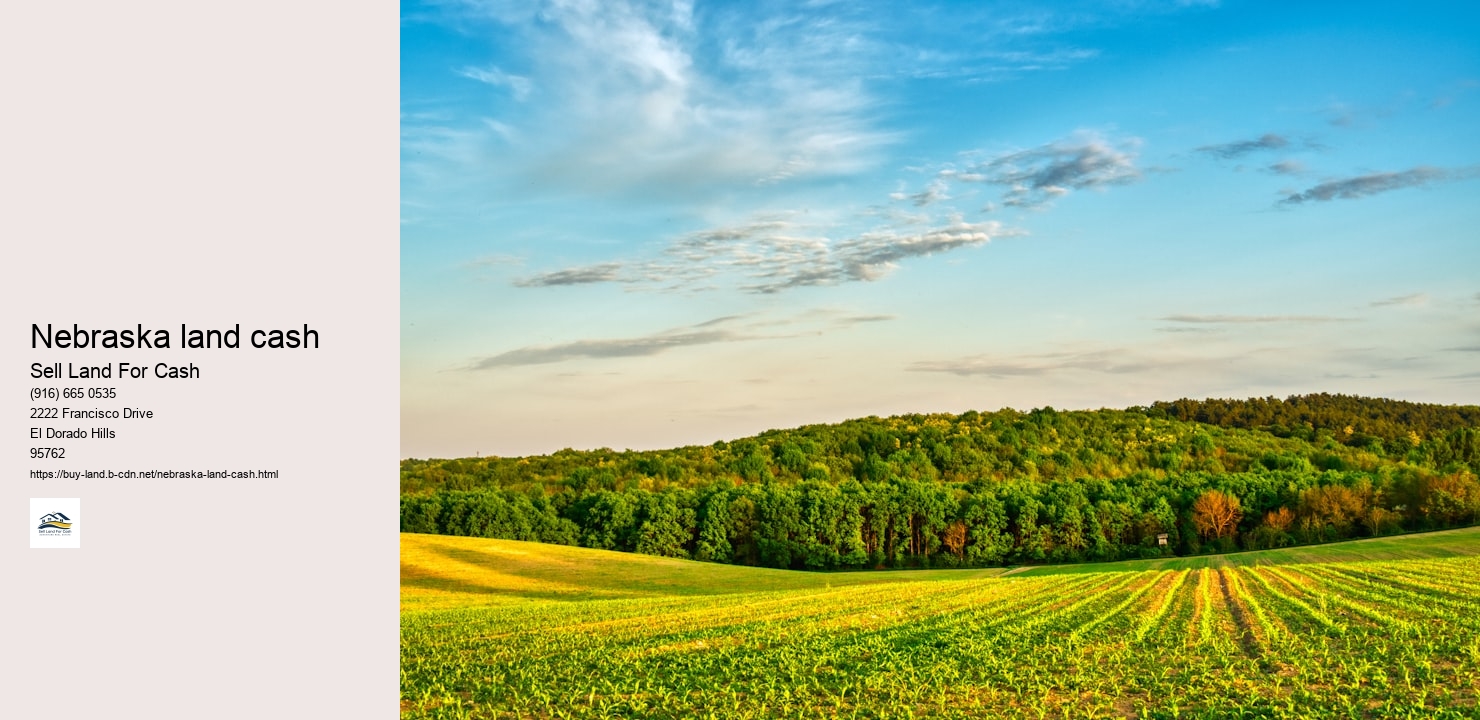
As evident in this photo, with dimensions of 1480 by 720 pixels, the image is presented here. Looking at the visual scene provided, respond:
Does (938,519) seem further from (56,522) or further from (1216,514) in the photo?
(56,522)

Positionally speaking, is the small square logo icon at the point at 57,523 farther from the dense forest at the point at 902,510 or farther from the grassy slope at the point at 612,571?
the dense forest at the point at 902,510

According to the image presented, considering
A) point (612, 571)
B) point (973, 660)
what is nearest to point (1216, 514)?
point (612, 571)

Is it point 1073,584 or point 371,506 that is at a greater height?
point 371,506

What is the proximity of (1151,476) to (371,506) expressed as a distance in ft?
377

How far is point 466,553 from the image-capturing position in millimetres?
76688

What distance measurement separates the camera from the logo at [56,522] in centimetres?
1327

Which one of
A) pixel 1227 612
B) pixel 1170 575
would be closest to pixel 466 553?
pixel 1170 575

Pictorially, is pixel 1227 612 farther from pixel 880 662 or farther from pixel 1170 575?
pixel 1170 575

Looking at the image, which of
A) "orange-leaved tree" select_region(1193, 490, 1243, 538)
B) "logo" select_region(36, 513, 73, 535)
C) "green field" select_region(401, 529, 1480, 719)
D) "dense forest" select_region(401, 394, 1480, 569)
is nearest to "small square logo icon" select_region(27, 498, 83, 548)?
"logo" select_region(36, 513, 73, 535)

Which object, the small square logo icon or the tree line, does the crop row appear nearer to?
the small square logo icon

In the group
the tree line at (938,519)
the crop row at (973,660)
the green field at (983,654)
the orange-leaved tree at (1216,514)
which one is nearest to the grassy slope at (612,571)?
the tree line at (938,519)

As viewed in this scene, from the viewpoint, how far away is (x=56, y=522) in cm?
1327

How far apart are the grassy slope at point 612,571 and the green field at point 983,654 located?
638 inches

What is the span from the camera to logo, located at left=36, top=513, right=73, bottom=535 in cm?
1327
